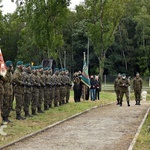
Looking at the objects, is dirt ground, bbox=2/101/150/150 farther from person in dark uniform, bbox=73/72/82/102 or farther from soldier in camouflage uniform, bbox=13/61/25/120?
person in dark uniform, bbox=73/72/82/102

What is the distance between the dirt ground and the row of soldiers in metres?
1.80

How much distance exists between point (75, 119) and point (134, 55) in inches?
1851

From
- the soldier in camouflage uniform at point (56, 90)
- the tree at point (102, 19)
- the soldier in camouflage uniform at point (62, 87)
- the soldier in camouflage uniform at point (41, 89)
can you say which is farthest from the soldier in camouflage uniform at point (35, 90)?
the tree at point (102, 19)

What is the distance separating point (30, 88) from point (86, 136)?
15.3ft

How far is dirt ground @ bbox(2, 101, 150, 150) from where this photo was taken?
9.83 metres

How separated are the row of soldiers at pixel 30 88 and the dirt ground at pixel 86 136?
180cm

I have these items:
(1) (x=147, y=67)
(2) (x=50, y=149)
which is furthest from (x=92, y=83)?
(1) (x=147, y=67)

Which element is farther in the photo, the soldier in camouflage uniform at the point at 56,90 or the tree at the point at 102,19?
the tree at the point at 102,19

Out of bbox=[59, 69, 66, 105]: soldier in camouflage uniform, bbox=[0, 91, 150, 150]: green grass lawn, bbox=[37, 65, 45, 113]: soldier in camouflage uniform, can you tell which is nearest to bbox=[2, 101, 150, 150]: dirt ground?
bbox=[0, 91, 150, 150]: green grass lawn

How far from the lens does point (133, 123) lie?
14.5 meters

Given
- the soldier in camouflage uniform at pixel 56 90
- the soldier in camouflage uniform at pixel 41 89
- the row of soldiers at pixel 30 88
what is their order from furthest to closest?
the soldier in camouflage uniform at pixel 56 90 < the soldier in camouflage uniform at pixel 41 89 < the row of soldiers at pixel 30 88

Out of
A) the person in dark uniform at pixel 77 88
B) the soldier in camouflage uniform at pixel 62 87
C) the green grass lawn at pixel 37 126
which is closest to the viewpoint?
the green grass lawn at pixel 37 126

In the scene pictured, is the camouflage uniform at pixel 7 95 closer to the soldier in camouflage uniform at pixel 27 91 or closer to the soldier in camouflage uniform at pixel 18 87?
the soldier in camouflage uniform at pixel 18 87

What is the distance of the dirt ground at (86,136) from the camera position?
983 centimetres
